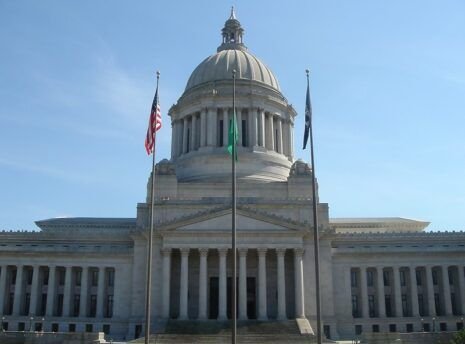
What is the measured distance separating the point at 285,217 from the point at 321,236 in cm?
480

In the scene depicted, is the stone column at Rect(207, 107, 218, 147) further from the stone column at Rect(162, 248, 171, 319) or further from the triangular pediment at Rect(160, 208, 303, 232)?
the stone column at Rect(162, 248, 171, 319)

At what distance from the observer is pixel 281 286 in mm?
59312

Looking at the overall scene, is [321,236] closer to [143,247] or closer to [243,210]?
[243,210]

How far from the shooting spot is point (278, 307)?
58750mm

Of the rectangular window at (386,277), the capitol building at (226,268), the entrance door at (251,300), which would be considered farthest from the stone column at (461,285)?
the entrance door at (251,300)

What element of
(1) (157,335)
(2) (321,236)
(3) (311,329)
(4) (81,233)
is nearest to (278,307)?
(3) (311,329)

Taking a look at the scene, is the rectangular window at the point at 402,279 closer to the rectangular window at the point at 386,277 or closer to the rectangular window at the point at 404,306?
the rectangular window at the point at 404,306

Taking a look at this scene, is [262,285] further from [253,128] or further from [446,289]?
[253,128]

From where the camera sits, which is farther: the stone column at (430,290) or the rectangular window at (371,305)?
the rectangular window at (371,305)

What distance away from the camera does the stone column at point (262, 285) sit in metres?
58.2

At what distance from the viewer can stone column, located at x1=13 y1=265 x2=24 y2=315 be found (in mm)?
63478

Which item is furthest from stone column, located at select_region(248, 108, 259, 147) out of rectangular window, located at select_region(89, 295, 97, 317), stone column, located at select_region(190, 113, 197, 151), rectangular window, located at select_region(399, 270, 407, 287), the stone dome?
rectangular window, located at select_region(89, 295, 97, 317)

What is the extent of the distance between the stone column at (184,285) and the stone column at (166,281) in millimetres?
1457

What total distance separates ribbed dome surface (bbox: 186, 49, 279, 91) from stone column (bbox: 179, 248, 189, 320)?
1222 inches
